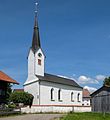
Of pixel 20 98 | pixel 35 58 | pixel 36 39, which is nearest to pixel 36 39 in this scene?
pixel 36 39

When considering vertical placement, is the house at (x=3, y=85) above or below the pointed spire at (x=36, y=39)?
below

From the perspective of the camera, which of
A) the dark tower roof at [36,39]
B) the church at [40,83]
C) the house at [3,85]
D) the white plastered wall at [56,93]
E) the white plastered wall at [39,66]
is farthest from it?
the dark tower roof at [36,39]

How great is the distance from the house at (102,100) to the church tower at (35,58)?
23905 mm

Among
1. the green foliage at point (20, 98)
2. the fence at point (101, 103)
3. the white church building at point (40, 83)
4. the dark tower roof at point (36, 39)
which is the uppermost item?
the dark tower roof at point (36, 39)

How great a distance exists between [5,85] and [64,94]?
3161 centimetres

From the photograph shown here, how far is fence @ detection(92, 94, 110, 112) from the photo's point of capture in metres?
44.1

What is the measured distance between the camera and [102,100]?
45.4 meters

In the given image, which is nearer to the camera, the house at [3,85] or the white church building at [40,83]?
the house at [3,85]

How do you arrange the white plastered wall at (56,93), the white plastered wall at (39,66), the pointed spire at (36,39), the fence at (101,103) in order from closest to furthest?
the fence at (101,103) < the white plastered wall at (56,93) < the white plastered wall at (39,66) < the pointed spire at (36,39)

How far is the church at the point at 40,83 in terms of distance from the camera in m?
67.6

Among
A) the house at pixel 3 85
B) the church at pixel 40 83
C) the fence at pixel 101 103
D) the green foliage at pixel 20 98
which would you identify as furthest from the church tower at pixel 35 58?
the fence at pixel 101 103

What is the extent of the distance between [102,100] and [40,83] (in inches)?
975

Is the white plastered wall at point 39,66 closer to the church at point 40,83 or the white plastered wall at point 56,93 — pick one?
the church at point 40,83

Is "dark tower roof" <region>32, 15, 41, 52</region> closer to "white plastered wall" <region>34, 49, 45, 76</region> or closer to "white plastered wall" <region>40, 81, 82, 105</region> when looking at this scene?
"white plastered wall" <region>34, 49, 45, 76</region>
